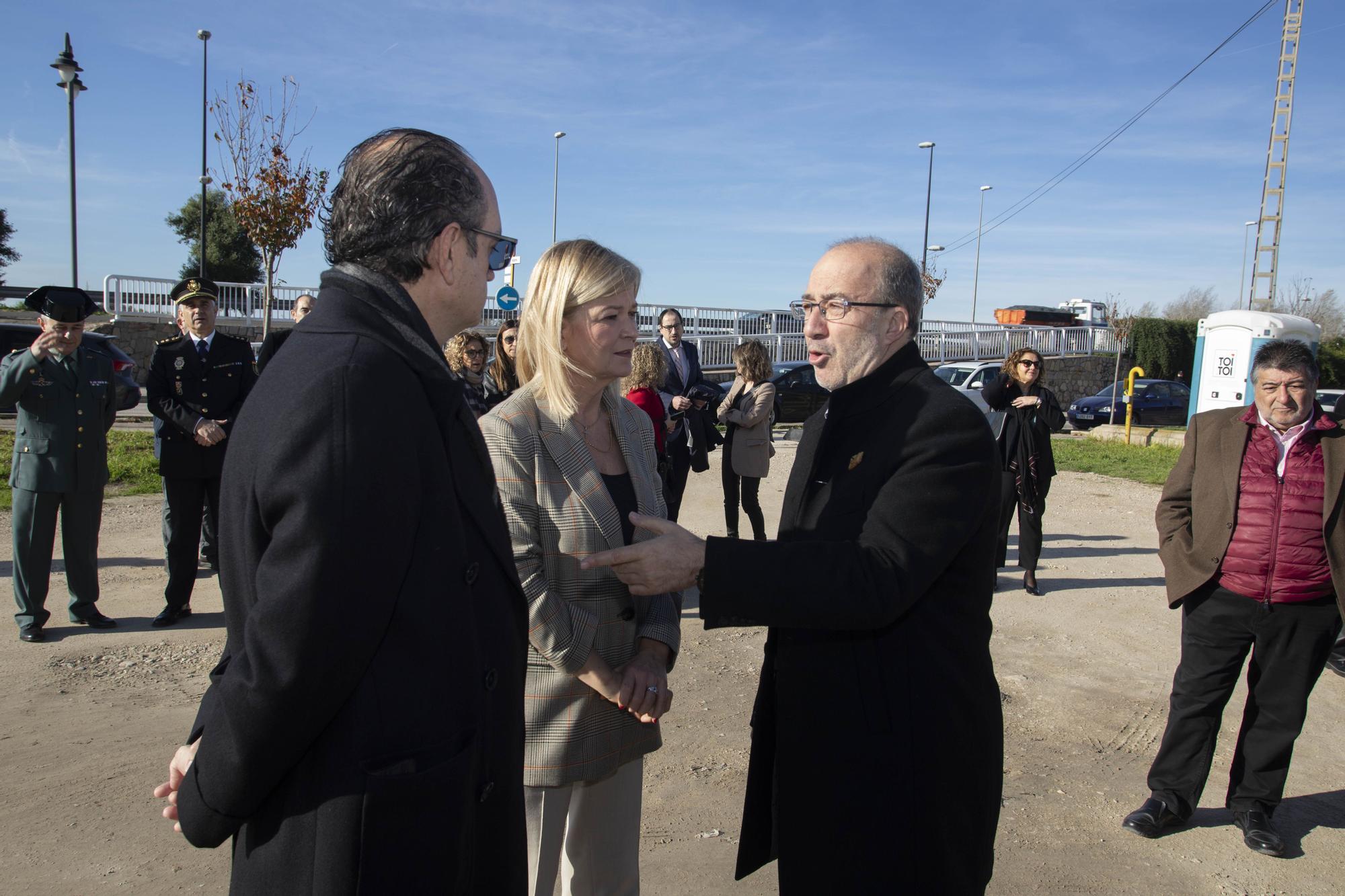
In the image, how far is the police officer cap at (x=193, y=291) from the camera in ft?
20.6

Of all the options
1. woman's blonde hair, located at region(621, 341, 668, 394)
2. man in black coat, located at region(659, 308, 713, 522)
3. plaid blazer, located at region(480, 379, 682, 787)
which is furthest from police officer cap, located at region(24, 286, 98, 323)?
plaid blazer, located at region(480, 379, 682, 787)

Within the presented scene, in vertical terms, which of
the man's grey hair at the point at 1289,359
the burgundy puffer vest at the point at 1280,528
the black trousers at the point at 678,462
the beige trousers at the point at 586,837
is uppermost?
the man's grey hair at the point at 1289,359

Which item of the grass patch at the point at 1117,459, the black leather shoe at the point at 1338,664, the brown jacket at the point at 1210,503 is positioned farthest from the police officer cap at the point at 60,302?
the grass patch at the point at 1117,459

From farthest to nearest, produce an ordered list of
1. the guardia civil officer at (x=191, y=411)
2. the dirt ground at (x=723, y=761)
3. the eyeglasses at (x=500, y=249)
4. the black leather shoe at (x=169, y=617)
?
the guardia civil officer at (x=191, y=411), the black leather shoe at (x=169, y=617), the dirt ground at (x=723, y=761), the eyeglasses at (x=500, y=249)

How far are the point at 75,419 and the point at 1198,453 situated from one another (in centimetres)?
626

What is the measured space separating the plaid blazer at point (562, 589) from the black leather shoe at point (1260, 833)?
105 inches

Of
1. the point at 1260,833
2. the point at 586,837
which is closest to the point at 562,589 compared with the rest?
the point at 586,837

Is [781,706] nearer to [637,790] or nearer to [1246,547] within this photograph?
[637,790]

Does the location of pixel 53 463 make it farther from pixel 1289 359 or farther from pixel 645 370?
pixel 1289 359

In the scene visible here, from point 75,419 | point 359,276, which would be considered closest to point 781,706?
point 359,276

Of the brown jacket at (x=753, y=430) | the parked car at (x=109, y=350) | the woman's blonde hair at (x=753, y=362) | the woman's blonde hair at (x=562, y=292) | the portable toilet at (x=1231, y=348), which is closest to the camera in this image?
the woman's blonde hair at (x=562, y=292)

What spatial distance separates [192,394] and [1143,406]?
23.5m

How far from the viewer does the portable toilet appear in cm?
1482

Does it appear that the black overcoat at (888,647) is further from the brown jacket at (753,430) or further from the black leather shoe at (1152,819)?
the brown jacket at (753,430)
